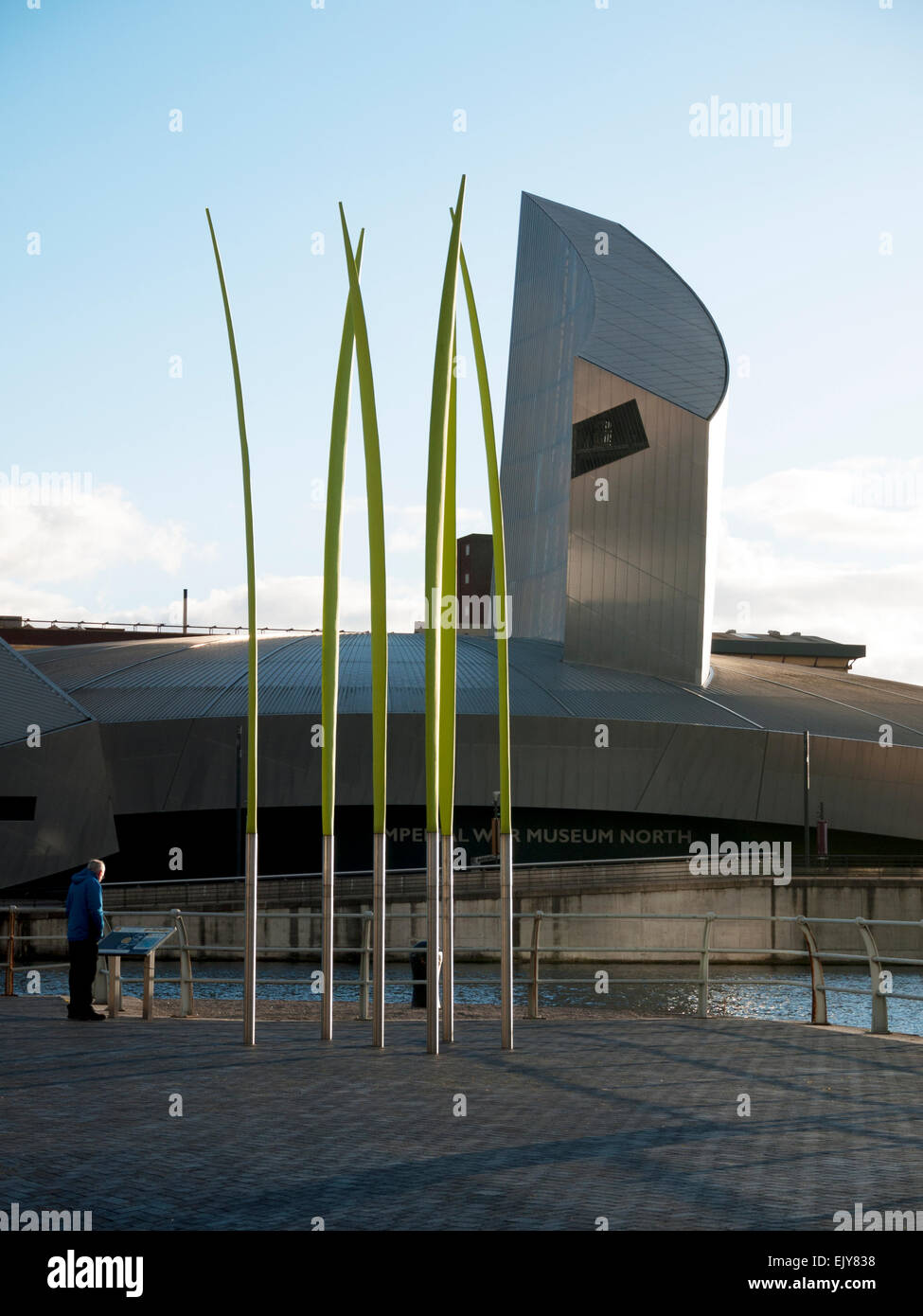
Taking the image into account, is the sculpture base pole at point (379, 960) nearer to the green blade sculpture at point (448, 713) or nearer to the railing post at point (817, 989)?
the green blade sculpture at point (448, 713)

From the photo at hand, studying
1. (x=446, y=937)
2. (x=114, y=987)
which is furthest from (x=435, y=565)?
(x=114, y=987)

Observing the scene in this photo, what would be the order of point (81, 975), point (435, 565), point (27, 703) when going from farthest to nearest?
1. point (27, 703)
2. point (81, 975)
3. point (435, 565)

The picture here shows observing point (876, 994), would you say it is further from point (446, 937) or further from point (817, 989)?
point (446, 937)

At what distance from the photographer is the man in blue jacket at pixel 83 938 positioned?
15031 millimetres

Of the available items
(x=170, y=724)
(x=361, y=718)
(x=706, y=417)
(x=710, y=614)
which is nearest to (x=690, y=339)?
(x=706, y=417)

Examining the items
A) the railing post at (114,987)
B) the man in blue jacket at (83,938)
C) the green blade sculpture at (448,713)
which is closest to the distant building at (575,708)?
the railing post at (114,987)

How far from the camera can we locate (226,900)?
3866cm

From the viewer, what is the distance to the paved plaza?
6.64 metres

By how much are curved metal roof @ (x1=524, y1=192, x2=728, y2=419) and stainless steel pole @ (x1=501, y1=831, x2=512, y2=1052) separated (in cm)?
4937

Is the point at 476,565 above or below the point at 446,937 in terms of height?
above

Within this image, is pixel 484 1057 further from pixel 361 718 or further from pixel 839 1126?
pixel 361 718

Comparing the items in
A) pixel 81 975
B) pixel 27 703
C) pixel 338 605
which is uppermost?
pixel 338 605

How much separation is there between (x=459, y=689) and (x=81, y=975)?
37847mm

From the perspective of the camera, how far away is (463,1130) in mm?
8594
